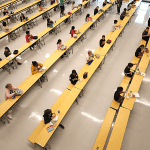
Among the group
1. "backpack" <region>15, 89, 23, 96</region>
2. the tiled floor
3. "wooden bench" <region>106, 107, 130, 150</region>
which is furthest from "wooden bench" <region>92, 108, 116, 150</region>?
"backpack" <region>15, 89, 23, 96</region>

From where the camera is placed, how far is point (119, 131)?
4.54 meters

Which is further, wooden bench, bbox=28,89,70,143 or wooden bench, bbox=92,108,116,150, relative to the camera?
wooden bench, bbox=28,89,70,143

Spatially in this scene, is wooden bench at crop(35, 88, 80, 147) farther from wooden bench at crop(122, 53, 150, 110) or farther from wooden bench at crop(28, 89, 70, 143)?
wooden bench at crop(122, 53, 150, 110)

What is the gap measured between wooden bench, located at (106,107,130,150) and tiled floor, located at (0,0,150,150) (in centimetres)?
68

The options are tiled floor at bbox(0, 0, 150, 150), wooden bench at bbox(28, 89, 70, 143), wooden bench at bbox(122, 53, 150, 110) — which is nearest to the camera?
wooden bench at bbox(28, 89, 70, 143)

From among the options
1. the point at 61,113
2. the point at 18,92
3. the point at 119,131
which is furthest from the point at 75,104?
the point at 18,92

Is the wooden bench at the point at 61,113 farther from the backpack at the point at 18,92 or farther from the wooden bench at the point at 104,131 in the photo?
the backpack at the point at 18,92

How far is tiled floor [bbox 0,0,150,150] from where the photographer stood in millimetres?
4988

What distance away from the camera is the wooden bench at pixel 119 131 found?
4238 millimetres

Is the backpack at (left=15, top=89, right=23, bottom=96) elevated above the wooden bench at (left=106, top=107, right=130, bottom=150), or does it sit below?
above

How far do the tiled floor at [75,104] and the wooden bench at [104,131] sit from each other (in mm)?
504

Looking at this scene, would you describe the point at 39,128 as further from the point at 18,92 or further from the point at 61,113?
the point at 18,92

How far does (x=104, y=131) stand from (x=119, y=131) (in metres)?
0.49

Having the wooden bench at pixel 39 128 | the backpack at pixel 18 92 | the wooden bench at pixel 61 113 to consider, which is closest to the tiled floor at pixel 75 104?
the wooden bench at pixel 39 128
